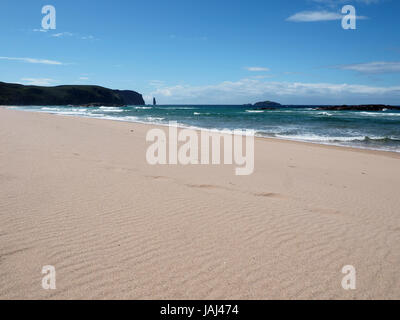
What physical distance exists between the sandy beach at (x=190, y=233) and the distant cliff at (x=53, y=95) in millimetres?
120990

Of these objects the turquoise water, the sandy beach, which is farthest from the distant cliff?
the sandy beach

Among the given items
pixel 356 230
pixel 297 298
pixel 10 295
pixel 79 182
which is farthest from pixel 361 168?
pixel 10 295

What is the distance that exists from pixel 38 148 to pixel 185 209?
629 cm

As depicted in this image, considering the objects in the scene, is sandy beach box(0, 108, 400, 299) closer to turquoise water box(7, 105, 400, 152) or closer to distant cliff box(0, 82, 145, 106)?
turquoise water box(7, 105, 400, 152)

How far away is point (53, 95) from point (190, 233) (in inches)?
5973

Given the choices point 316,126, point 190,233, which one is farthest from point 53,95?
point 190,233

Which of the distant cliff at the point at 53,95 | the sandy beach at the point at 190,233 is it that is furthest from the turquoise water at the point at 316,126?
the distant cliff at the point at 53,95

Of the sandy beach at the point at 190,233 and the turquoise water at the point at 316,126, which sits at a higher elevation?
the turquoise water at the point at 316,126

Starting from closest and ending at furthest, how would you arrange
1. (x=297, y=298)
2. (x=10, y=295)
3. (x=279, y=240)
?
1. (x=10, y=295)
2. (x=297, y=298)
3. (x=279, y=240)

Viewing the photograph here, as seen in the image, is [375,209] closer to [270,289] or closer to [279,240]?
[279,240]

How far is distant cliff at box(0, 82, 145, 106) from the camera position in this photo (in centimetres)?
11552

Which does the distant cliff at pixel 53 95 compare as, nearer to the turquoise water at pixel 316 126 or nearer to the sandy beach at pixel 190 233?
the turquoise water at pixel 316 126

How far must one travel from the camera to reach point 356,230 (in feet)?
13.1

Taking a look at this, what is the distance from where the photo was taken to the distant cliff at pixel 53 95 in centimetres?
11552
